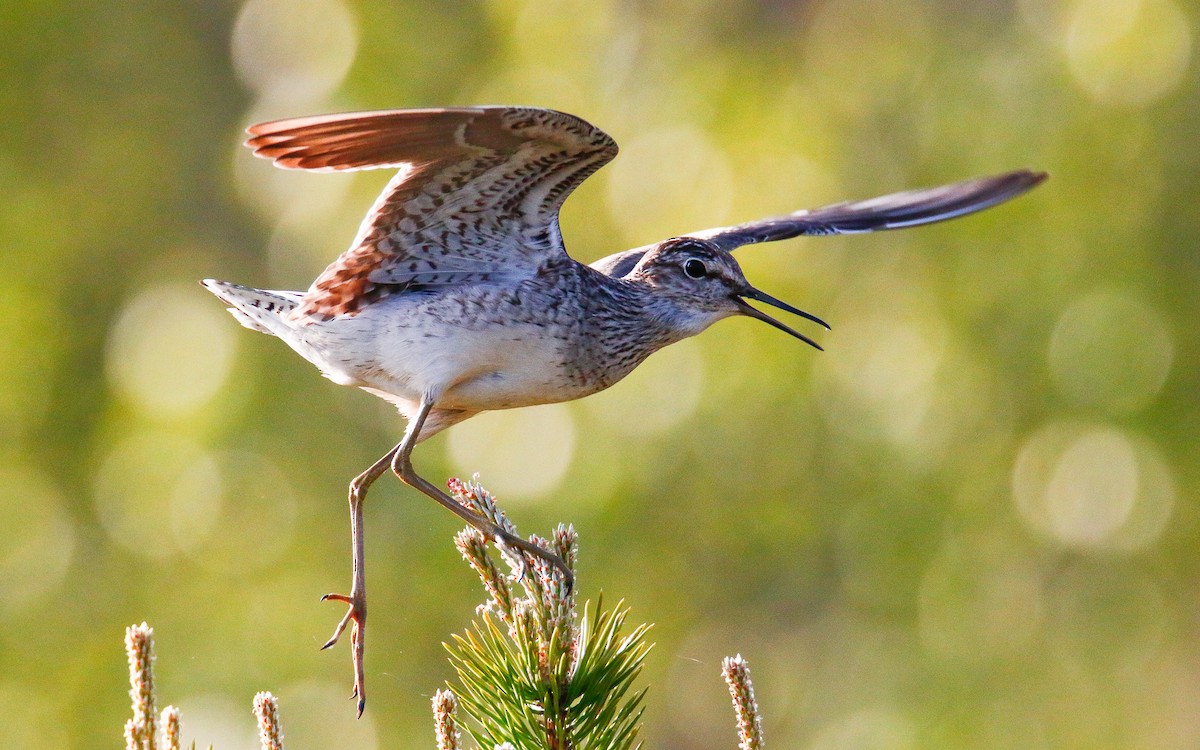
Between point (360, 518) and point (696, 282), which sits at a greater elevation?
point (696, 282)

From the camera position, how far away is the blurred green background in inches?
362

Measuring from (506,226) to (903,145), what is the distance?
6.24 m

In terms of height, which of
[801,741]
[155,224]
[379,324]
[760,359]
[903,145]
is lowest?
[801,741]

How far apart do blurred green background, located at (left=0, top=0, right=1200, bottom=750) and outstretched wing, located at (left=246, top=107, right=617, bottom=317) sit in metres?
4.13

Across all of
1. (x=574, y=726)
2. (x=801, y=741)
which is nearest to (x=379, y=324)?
(x=574, y=726)

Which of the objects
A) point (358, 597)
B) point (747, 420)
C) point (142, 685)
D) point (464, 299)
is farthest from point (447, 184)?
point (747, 420)

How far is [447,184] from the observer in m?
4.54

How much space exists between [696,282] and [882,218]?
4.58 feet

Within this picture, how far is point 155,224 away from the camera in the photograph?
12758 millimetres

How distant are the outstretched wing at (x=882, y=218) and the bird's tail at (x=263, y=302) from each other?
175 cm

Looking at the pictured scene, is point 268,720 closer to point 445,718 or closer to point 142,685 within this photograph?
point 142,685

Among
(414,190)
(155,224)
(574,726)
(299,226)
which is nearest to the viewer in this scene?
(574,726)

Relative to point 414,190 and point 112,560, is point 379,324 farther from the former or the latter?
point 112,560

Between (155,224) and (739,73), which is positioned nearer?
(739,73)
